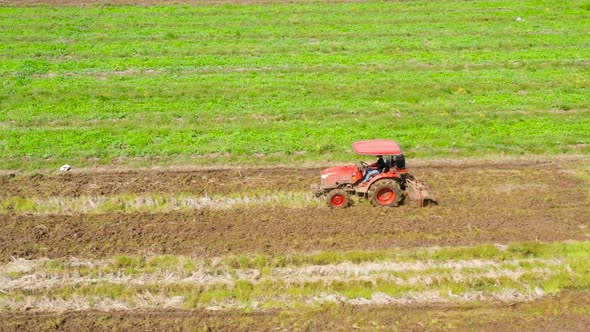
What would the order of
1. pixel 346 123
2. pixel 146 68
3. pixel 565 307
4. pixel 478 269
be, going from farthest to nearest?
1. pixel 146 68
2. pixel 346 123
3. pixel 478 269
4. pixel 565 307

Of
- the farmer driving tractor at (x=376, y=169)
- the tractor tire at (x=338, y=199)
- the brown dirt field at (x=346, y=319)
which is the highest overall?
the farmer driving tractor at (x=376, y=169)

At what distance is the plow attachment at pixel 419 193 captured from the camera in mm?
14727

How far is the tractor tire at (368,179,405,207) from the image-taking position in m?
14.6

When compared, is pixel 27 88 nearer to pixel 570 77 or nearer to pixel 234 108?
pixel 234 108

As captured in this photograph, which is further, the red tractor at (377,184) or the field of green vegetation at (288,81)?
the field of green vegetation at (288,81)

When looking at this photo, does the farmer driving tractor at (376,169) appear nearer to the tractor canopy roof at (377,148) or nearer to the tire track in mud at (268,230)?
the tractor canopy roof at (377,148)

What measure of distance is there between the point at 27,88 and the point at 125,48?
4.89 m

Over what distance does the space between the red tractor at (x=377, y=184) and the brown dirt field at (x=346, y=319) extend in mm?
3545

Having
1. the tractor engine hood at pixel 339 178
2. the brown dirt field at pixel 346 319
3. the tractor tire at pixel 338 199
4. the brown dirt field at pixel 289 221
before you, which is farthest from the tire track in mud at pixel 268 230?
the brown dirt field at pixel 346 319

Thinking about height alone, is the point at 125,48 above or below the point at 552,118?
above

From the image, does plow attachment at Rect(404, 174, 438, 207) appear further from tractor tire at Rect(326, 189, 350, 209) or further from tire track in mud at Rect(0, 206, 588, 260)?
tractor tire at Rect(326, 189, 350, 209)

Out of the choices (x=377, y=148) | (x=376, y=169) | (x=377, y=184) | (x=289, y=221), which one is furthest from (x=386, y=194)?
(x=289, y=221)

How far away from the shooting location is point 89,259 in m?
13.0

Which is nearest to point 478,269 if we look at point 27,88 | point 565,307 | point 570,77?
point 565,307
